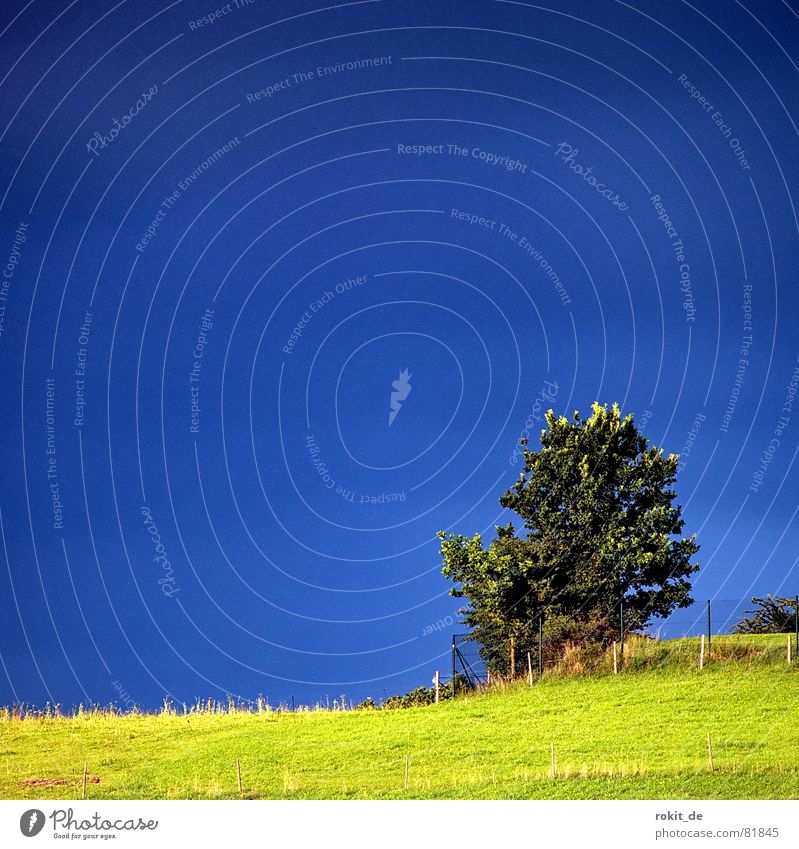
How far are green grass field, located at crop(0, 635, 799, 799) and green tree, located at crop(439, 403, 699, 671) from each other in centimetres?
251

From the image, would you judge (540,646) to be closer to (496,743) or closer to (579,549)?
(579,549)

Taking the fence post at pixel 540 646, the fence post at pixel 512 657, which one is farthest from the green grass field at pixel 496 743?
the fence post at pixel 512 657

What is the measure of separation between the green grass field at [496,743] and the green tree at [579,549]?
8.24 ft

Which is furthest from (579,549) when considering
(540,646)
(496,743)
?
(496,743)

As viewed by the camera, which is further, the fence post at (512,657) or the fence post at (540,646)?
the fence post at (512,657)

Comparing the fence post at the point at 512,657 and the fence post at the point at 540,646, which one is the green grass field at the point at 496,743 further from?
the fence post at the point at 512,657

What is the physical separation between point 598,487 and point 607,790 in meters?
22.2

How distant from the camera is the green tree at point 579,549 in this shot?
4472cm

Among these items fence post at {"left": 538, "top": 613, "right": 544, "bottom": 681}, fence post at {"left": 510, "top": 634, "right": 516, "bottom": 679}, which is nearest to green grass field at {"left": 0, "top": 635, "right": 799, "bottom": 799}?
fence post at {"left": 538, "top": 613, "right": 544, "bottom": 681}

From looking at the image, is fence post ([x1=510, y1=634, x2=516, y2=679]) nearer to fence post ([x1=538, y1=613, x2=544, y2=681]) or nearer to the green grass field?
fence post ([x1=538, y1=613, x2=544, y2=681])
